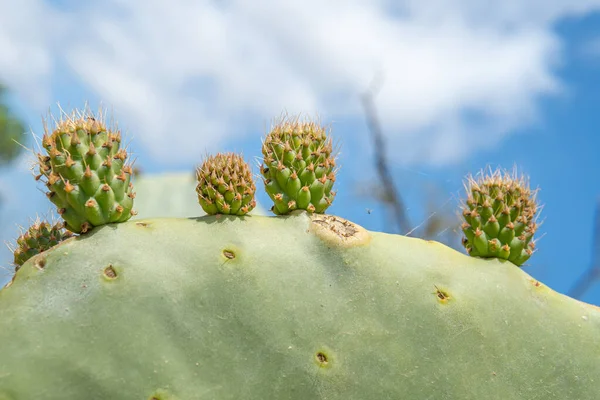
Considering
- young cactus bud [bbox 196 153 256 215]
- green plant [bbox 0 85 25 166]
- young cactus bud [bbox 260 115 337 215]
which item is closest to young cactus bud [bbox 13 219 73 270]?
young cactus bud [bbox 196 153 256 215]

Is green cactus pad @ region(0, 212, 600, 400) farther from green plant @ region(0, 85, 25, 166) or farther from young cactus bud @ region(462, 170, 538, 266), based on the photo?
green plant @ region(0, 85, 25, 166)

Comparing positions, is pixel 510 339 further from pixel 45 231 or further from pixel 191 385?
pixel 45 231

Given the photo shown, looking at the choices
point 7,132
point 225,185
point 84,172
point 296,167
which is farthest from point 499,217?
point 7,132

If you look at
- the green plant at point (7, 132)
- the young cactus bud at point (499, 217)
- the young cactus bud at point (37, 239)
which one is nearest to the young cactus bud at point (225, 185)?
the young cactus bud at point (37, 239)

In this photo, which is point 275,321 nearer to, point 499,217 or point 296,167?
point 296,167

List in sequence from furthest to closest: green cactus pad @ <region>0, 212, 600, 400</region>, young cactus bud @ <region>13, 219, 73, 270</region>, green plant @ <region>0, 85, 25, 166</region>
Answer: green plant @ <region>0, 85, 25, 166</region>
young cactus bud @ <region>13, 219, 73, 270</region>
green cactus pad @ <region>0, 212, 600, 400</region>

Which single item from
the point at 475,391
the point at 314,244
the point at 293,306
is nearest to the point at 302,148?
the point at 314,244
